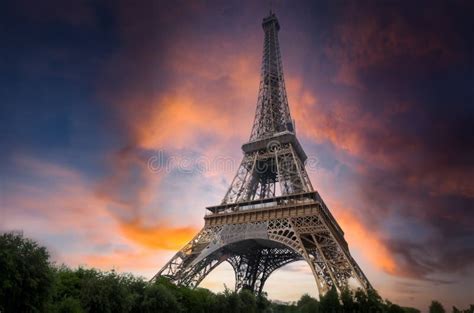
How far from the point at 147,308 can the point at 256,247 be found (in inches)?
854

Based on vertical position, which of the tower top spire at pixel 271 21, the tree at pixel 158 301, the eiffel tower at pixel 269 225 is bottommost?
the tree at pixel 158 301

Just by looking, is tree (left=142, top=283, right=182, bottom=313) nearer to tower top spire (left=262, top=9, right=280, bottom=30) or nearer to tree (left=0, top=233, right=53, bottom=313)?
tree (left=0, top=233, right=53, bottom=313)

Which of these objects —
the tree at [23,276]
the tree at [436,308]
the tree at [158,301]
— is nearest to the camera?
the tree at [23,276]

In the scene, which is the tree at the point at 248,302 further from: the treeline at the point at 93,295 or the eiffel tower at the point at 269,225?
the eiffel tower at the point at 269,225

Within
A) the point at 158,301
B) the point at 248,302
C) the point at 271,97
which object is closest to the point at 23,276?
the point at 158,301

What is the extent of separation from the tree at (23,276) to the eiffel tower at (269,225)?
19537 millimetres

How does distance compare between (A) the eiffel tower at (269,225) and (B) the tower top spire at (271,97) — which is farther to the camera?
(B) the tower top spire at (271,97)

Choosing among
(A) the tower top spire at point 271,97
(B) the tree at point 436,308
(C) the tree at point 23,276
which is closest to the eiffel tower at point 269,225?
(A) the tower top spire at point 271,97

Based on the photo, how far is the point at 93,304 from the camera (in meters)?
24.0

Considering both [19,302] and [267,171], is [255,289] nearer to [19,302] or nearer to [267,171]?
[267,171]

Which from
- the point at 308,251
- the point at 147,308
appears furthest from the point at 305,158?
the point at 147,308

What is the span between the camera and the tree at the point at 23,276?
18547 millimetres

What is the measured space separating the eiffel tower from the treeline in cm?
213

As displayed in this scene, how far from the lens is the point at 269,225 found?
4053 centimetres
